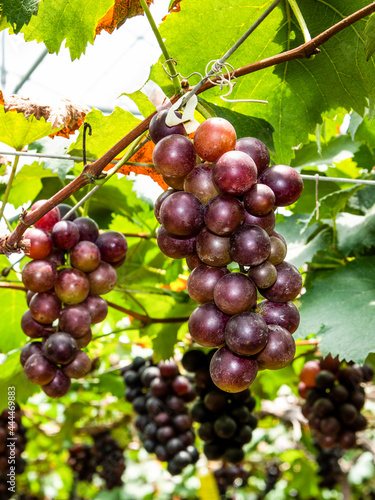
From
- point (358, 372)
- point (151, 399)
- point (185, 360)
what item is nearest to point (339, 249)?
point (185, 360)

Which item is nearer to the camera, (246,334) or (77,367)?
(246,334)

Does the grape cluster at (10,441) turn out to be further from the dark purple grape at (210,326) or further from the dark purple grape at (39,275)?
the dark purple grape at (210,326)

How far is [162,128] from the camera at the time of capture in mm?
634

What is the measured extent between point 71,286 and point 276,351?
1.58 feet

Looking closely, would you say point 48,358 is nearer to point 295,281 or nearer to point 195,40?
point 295,281

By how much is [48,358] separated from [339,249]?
77 cm

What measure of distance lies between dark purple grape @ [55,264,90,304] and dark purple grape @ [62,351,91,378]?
120mm

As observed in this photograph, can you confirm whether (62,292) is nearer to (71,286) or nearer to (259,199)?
(71,286)

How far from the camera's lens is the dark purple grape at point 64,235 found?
92 cm

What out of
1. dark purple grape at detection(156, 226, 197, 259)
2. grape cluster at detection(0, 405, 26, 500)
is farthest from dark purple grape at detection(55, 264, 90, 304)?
grape cluster at detection(0, 405, 26, 500)

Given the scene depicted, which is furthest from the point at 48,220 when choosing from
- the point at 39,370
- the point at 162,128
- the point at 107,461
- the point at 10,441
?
the point at 107,461

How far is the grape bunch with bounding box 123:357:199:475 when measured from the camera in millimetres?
1792

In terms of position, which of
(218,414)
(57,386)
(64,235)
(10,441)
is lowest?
(10,441)

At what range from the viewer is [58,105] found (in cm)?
99
